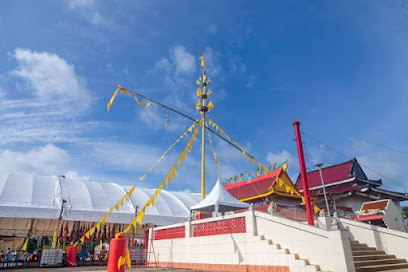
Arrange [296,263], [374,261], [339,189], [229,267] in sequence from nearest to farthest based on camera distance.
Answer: [296,263]
[374,261]
[229,267]
[339,189]

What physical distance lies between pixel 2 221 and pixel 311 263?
27.3 metres

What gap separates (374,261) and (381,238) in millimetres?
1748

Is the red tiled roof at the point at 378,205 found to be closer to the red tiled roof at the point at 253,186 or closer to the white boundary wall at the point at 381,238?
the white boundary wall at the point at 381,238

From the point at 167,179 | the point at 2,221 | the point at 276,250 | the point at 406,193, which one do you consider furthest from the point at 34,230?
the point at 406,193

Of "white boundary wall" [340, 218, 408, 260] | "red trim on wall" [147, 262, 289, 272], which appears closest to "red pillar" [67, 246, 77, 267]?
"red trim on wall" [147, 262, 289, 272]

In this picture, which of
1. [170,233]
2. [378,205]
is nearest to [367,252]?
[378,205]

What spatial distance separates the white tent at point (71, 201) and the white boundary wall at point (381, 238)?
14.8m

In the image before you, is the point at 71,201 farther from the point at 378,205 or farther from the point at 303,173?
the point at 378,205

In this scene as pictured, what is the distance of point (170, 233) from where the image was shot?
13094 millimetres

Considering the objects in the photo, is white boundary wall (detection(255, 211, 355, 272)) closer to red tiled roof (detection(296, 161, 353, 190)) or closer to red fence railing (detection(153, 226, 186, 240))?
red fence railing (detection(153, 226, 186, 240))

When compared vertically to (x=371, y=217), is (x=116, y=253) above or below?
below

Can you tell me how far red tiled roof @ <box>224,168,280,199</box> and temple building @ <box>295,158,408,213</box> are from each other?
12.3 ft

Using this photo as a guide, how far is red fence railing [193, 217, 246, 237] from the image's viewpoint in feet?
31.7

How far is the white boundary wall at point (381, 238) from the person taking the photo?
31.2ft
